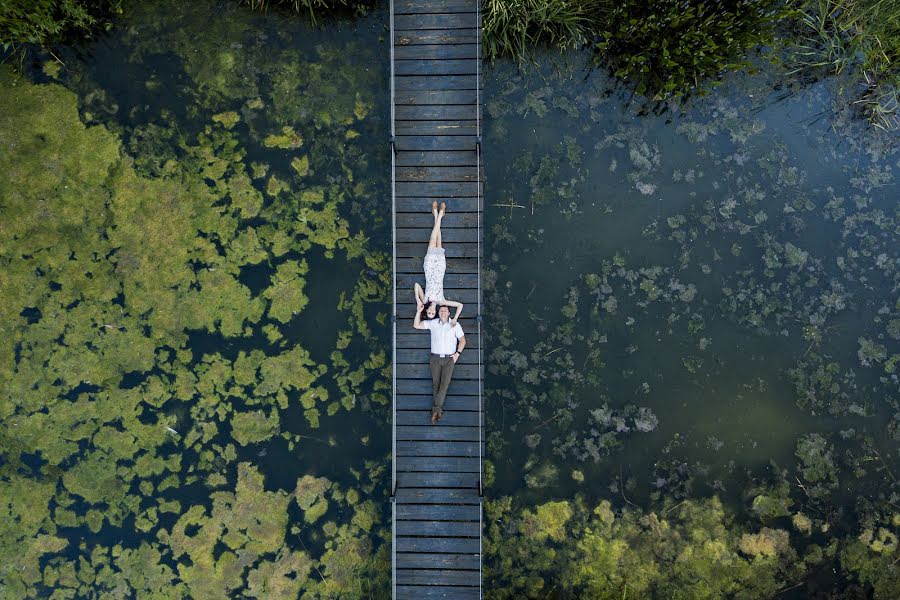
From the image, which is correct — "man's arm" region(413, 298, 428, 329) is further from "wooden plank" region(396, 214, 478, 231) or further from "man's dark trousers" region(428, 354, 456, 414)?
"wooden plank" region(396, 214, 478, 231)

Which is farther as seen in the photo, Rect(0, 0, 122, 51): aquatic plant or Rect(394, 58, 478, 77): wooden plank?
Rect(394, 58, 478, 77): wooden plank

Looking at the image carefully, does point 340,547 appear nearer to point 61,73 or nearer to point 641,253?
point 641,253

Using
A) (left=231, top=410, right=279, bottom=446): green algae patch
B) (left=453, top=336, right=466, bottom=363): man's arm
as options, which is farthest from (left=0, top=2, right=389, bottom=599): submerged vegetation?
(left=453, top=336, right=466, bottom=363): man's arm

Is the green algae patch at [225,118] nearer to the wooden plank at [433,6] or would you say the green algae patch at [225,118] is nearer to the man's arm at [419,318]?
the wooden plank at [433,6]

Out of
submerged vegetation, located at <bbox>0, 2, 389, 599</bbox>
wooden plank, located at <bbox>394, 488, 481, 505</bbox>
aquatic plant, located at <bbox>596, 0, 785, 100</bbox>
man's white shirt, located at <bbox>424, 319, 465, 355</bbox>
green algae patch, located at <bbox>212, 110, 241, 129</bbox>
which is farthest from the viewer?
green algae patch, located at <bbox>212, 110, 241, 129</bbox>

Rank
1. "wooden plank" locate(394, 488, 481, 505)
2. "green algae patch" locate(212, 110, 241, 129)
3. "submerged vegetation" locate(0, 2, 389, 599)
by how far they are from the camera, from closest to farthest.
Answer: "wooden plank" locate(394, 488, 481, 505)
"submerged vegetation" locate(0, 2, 389, 599)
"green algae patch" locate(212, 110, 241, 129)

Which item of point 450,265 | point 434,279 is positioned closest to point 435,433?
point 434,279

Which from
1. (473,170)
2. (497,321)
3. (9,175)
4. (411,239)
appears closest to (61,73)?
(9,175)
